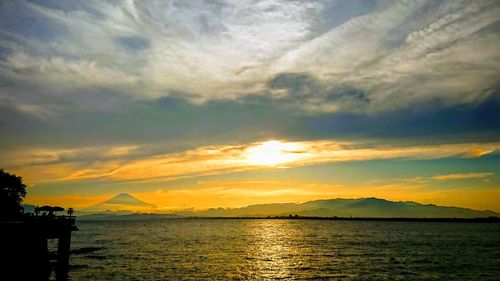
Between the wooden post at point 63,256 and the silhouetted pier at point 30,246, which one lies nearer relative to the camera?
the silhouetted pier at point 30,246

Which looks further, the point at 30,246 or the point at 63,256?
the point at 63,256

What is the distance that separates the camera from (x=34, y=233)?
3086cm

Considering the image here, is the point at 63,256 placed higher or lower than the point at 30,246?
lower

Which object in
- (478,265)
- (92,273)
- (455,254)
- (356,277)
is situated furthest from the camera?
(455,254)

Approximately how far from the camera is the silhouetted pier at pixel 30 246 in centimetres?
2830

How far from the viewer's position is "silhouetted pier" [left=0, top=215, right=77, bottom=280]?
2830 centimetres

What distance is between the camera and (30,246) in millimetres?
31031

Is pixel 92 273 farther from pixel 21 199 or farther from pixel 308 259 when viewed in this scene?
pixel 308 259

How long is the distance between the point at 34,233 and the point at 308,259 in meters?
44.5

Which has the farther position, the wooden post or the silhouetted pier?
the wooden post

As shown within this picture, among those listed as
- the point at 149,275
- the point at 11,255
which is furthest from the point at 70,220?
the point at 149,275

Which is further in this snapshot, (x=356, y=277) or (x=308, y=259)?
(x=308, y=259)

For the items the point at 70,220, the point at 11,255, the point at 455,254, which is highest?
the point at 70,220

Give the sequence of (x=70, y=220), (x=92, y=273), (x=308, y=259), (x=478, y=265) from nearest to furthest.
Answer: (x=70, y=220)
(x=92, y=273)
(x=478, y=265)
(x=308, y=259)
